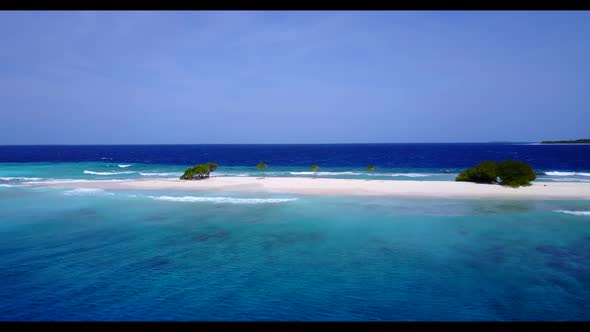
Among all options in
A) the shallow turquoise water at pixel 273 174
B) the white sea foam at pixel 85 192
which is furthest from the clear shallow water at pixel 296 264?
the shallow turquoise water at pixel 273 174

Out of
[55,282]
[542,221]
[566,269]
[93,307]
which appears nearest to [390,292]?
[566,269]

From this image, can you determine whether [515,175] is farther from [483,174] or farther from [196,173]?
[196,173]

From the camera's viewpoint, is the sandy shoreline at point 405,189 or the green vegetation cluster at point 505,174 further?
the green vegetation cluster at point 505,174

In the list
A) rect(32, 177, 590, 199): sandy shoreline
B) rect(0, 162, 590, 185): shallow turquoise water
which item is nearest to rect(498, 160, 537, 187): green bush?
rect(32, 177, 590, 199): sandy shoreline

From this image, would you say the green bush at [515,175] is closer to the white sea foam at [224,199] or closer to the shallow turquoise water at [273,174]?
the shallow turquoise water at [273,174]

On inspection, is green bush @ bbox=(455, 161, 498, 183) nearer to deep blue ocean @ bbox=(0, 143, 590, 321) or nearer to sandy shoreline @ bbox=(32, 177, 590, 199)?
sandy shoreline @ bbox=(32, 177, 590, 199)

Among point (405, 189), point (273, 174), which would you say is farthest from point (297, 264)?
point (273, 174)
